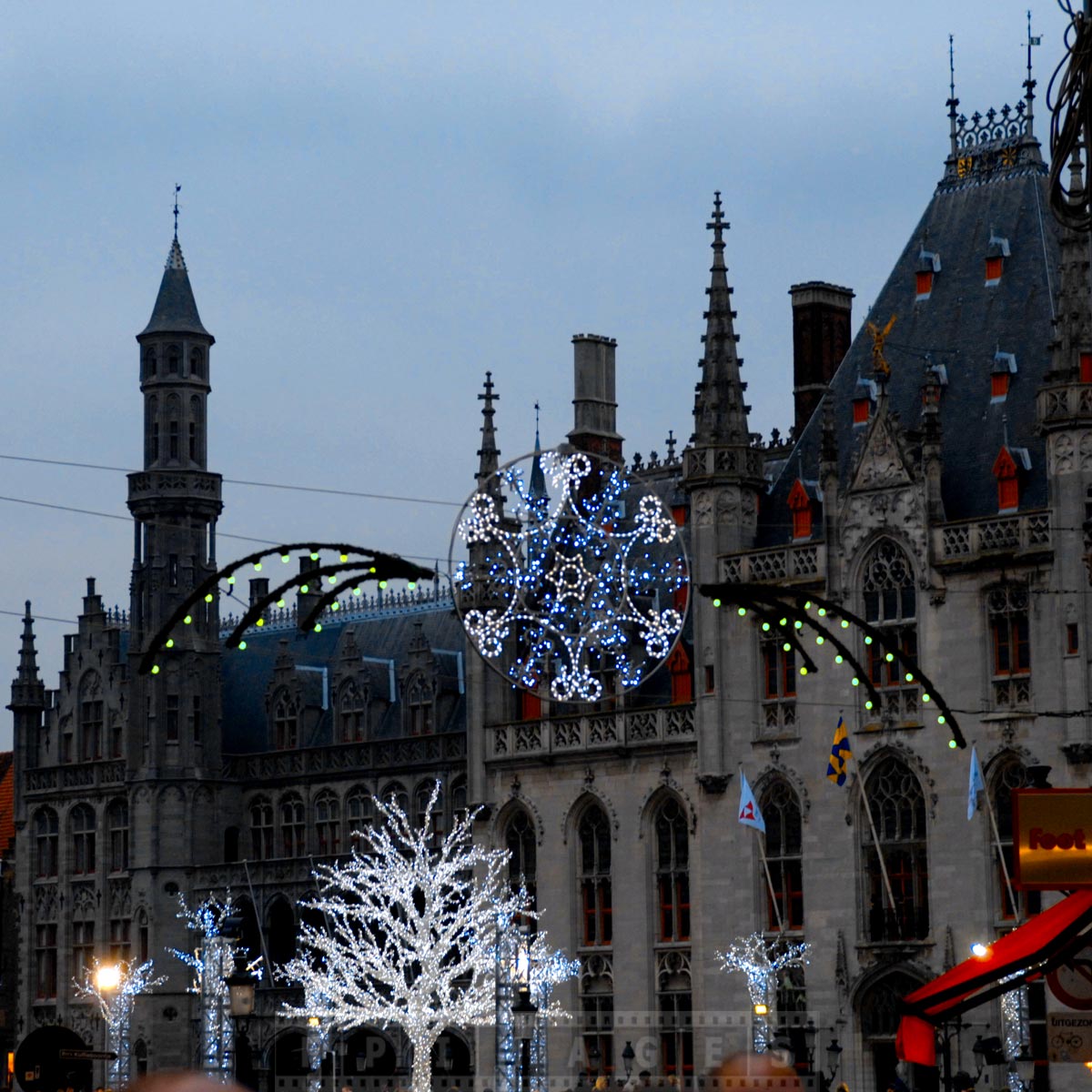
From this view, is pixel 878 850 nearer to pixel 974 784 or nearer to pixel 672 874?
pixel 974 784

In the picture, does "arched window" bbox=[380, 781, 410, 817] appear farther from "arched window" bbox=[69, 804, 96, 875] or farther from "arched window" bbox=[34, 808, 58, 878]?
"arched window" bbox=[34, 808, 58, 878]

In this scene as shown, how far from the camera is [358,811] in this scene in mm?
74562

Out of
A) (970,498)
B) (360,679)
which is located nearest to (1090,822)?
(970,498)

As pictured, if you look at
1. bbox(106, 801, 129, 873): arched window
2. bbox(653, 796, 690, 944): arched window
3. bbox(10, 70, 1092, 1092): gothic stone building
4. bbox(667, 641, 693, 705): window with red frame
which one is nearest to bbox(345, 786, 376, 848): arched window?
bbox(10, 70, 1092, 1092): gothic stone building

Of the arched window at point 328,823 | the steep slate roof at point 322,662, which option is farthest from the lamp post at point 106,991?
the steep slate roof at point 322,662

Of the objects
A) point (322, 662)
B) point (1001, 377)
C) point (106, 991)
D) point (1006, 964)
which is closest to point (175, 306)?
point (322, 662)

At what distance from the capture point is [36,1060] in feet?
51.8

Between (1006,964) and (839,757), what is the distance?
120ft

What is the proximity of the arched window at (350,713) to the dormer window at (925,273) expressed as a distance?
1976 cm

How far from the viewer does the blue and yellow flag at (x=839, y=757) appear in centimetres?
5853

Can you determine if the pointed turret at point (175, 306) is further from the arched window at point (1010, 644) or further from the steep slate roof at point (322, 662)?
the arched window at point (1010, 644)

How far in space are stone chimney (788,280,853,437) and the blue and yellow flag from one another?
11.5m

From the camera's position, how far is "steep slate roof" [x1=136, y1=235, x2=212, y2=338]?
77938mm

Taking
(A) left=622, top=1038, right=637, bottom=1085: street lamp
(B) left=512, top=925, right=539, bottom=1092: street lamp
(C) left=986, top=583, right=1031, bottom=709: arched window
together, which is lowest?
(A) left=622, top=1038, right=637, bottom=1085: street lamp
